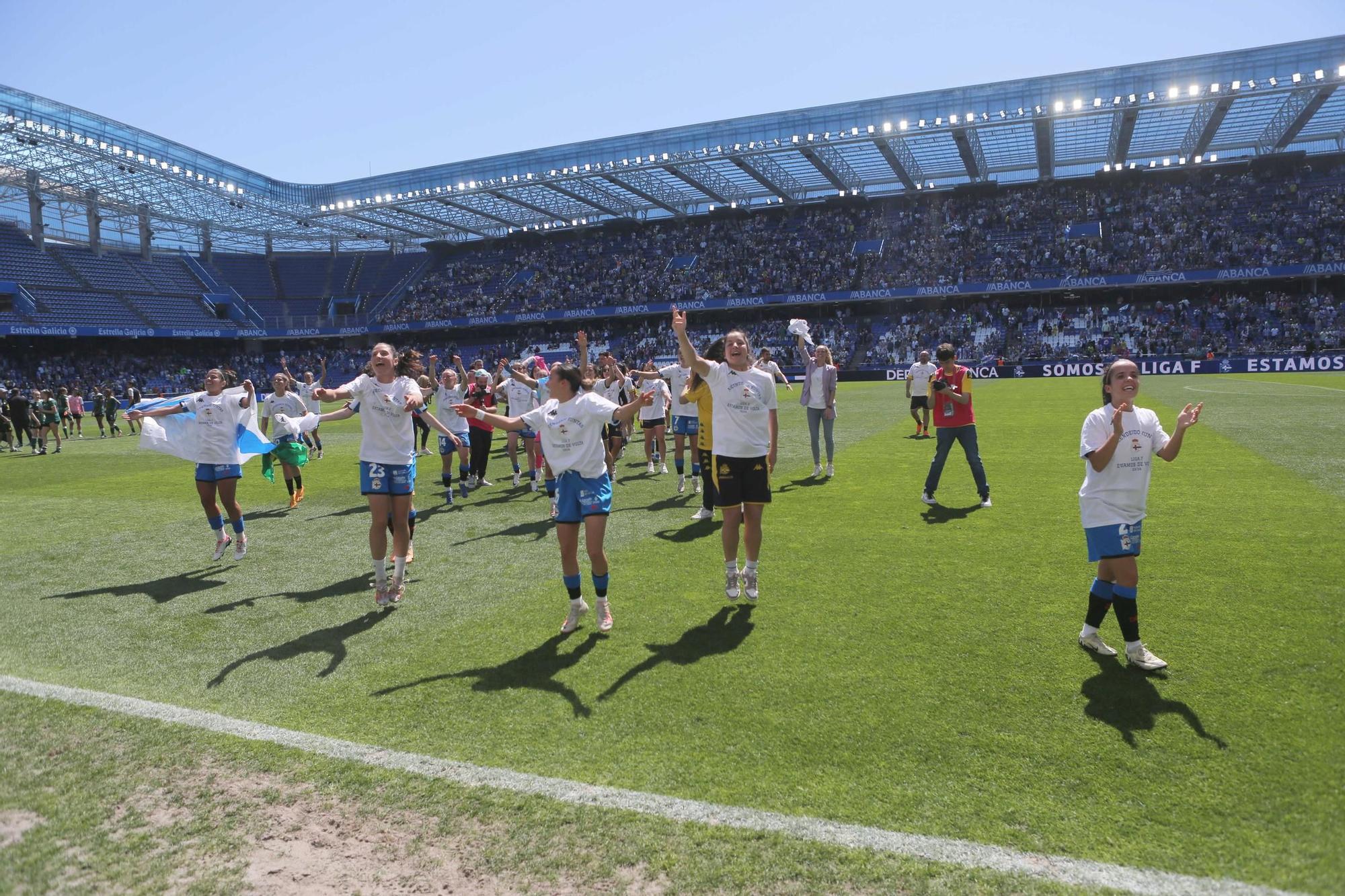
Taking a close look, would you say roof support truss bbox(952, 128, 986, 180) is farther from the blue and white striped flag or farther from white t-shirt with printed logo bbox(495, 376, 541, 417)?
the blue and white striped flag

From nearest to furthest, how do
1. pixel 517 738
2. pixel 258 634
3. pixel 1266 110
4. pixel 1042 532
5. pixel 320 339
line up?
pixel 517 738 → pixel 258 634 → pixel 1042 532 → pixel 1266 110 → pixel 320 339

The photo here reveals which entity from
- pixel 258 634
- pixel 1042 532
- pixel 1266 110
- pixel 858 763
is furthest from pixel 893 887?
pixel 1266 110

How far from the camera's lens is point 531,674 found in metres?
5.18

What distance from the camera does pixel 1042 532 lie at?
824 cm

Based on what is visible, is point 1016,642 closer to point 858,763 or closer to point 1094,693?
point 1094,693

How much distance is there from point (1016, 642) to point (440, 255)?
227ft

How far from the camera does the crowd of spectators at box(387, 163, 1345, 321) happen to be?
43156 millimetres

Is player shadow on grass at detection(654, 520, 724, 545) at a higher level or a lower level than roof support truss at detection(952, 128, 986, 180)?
lower

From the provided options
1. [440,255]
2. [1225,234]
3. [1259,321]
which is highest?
[440,255]

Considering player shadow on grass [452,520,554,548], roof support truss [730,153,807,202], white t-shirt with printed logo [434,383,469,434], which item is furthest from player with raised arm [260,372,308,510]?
roof support truss [730,153,807,202]

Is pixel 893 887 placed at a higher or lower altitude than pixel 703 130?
lower

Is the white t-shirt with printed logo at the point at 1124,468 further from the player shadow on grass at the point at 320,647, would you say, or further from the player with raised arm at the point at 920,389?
the player with raised arm at the point at 920,389

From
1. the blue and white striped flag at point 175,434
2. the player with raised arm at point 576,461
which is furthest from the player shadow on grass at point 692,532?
the blue and white striped flag at point 175,434

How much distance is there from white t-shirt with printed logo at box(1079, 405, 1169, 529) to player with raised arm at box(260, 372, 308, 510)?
10494 millimetres
